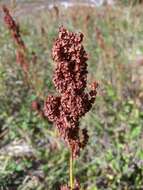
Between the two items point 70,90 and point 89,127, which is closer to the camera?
point 70,90

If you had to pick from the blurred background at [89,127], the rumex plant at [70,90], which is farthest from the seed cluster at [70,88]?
the blurred background at [89,127]

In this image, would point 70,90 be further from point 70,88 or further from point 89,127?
point 89,127

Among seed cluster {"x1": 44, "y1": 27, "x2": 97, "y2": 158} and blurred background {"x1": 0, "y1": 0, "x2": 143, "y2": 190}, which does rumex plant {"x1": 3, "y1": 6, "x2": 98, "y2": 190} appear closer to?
seed cluster {"x1": 44, "y1": 27, "x2": 97, "y2": 158}

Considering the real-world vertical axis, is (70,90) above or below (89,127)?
below

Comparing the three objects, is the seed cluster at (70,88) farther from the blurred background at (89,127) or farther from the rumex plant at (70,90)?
the blurred background at (89,127)

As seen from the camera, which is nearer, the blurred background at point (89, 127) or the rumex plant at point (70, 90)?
the rumex plant at point (70, 90)

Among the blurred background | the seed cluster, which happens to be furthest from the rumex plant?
the blurred background

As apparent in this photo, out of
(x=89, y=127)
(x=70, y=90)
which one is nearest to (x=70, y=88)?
(x=70, y=90)

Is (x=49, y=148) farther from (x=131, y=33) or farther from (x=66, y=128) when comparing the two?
(x=131, y=33)
